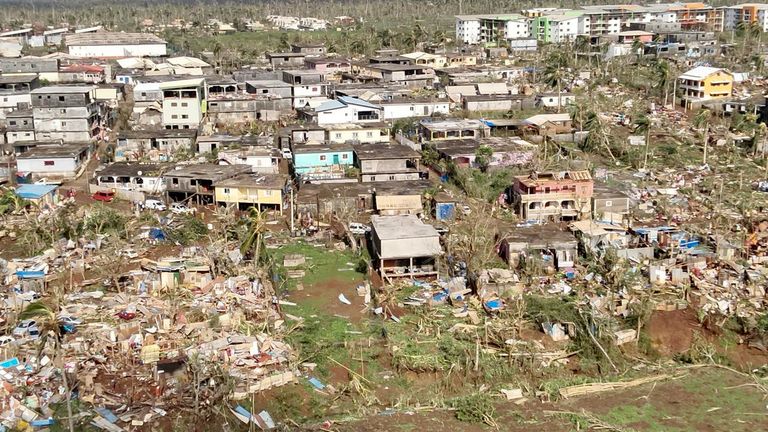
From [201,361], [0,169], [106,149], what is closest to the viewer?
[201,361]

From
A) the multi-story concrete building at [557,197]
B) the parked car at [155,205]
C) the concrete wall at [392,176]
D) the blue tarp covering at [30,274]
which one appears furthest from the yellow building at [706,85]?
the blue tarp covering at [30,274]

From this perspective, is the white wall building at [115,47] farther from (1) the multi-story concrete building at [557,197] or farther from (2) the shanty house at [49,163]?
(1) the multi-story concrete building at [557,197]

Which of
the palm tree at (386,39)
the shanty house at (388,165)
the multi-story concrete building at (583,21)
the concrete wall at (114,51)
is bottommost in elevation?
the shanty house at (388,165)

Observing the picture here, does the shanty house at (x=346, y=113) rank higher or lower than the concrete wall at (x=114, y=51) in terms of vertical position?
lower

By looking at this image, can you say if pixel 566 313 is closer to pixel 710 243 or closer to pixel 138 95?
pixel 710 243

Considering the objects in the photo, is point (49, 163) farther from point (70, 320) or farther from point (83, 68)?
point (83, 68)

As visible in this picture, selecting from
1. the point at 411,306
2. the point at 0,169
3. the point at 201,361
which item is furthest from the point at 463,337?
the point at 0,169

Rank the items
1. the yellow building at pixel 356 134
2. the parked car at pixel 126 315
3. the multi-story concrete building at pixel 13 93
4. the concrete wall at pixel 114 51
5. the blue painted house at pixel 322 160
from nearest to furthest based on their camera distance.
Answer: the parked car at pixel 126 315, the blue painted house at pixel 322 160, the yellow building at pixel 356 134, the multi-story concrete building at pixel 13 93, the concrete wall at pixel 114 51

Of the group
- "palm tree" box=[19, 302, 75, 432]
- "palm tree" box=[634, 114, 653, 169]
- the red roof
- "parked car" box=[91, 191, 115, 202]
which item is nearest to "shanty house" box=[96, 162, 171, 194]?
"parked car" box=[91, 191, 115, 202]
